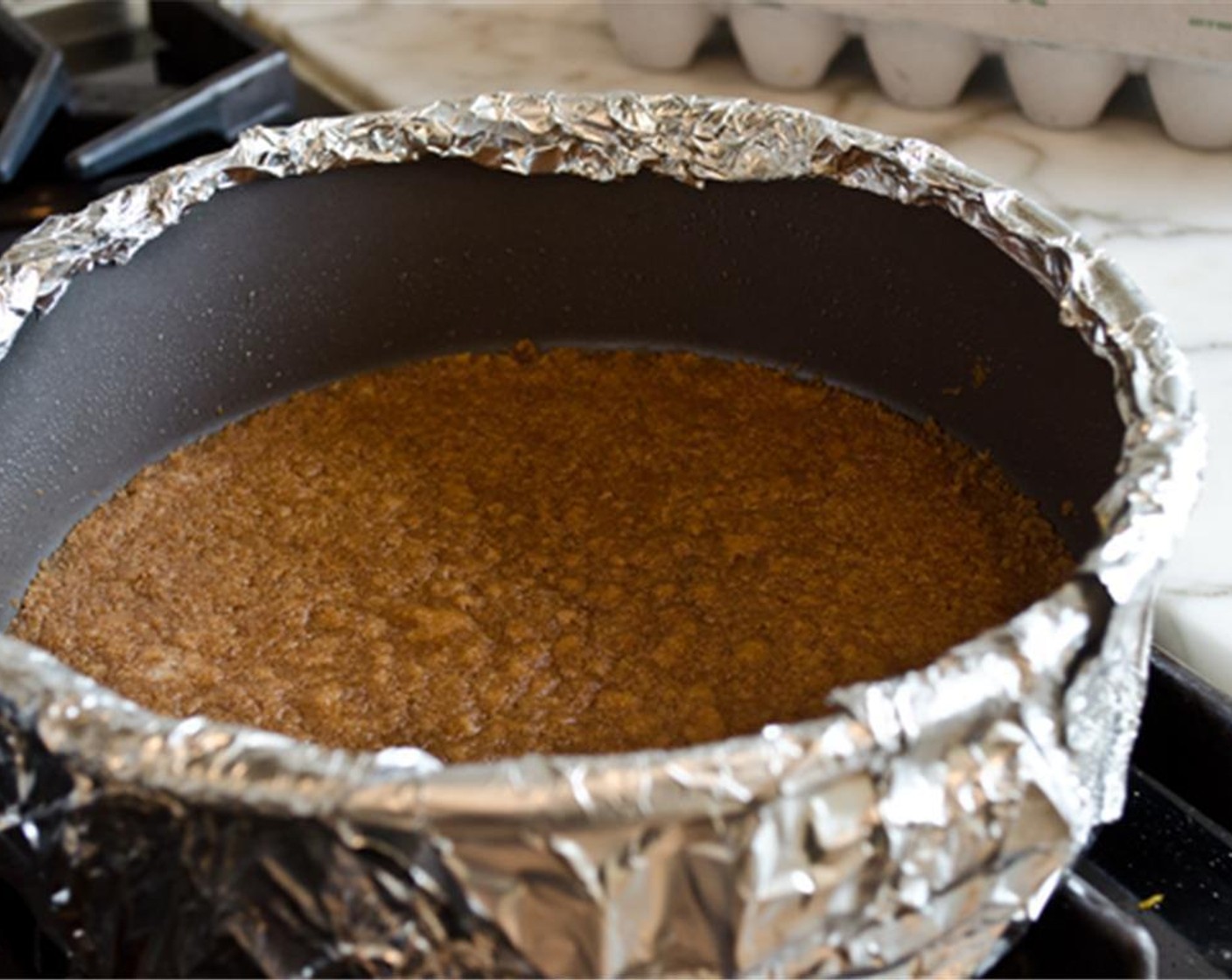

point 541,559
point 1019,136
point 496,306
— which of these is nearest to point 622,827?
point 541,559

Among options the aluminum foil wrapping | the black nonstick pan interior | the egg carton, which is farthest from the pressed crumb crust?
the egg carton

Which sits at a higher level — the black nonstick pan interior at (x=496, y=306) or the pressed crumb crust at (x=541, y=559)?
the black nonstick pan interior at (x=496, y=306)

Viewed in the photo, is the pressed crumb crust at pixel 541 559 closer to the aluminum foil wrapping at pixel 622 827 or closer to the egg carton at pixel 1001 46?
the aluminum foil wrapping at pixel 622 827

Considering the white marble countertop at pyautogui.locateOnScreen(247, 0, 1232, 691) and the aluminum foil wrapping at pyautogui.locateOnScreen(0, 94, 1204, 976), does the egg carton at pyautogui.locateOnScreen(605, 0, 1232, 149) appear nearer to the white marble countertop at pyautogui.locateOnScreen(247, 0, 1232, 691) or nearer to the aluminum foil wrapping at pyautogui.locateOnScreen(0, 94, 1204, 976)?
Result: the white marble countertop at pyautogui.locateOnScreen(247, 0, 1232, 691)

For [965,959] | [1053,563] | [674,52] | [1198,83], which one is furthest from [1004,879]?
[674,52]

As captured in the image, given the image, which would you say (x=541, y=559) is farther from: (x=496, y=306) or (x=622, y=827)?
(x=622, y=827)

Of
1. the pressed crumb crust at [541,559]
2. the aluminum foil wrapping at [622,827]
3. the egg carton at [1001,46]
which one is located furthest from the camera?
the egg carton at [1001,46]

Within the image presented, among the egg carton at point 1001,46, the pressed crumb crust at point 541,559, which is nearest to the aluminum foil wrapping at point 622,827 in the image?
the pressed crumb crust at point 541,559
